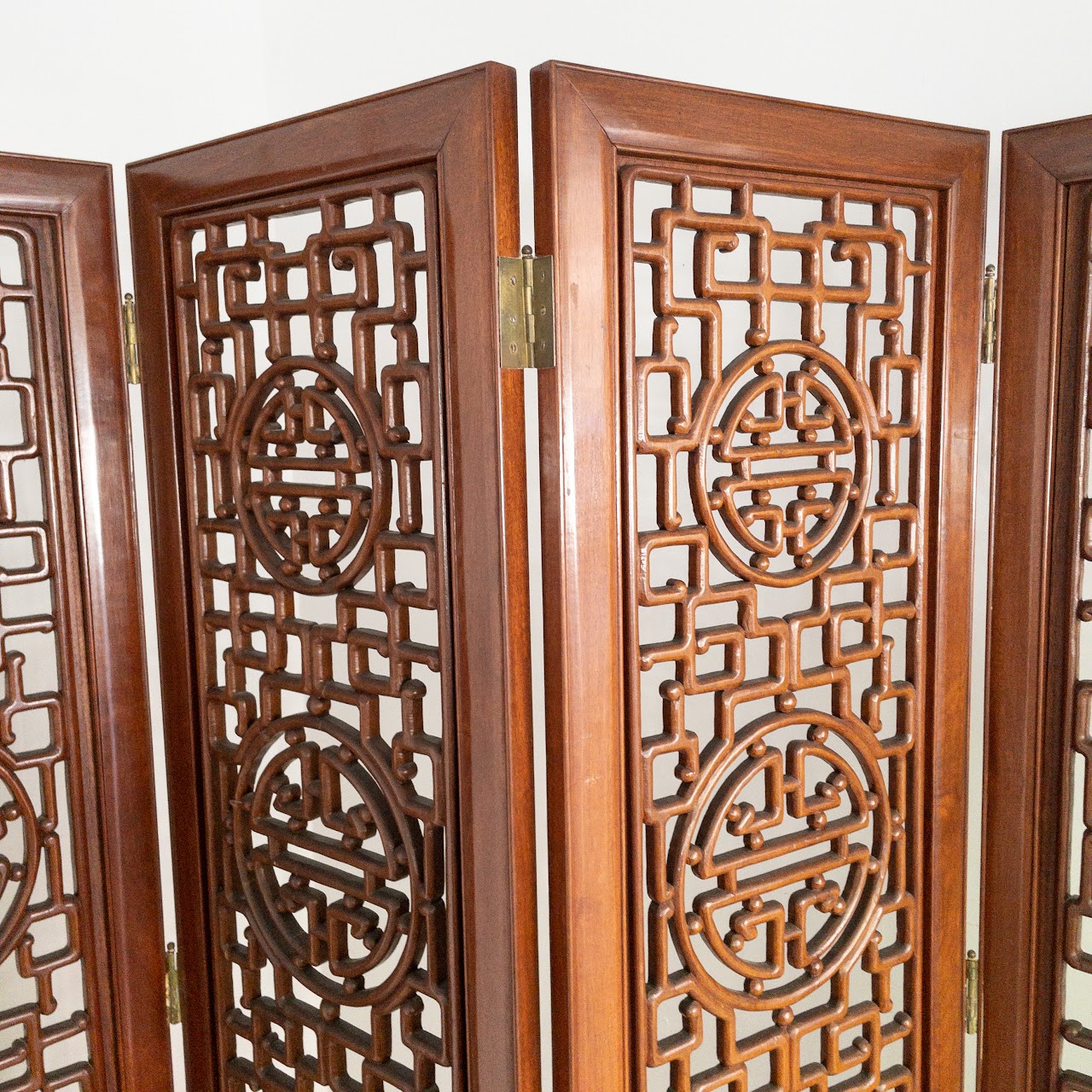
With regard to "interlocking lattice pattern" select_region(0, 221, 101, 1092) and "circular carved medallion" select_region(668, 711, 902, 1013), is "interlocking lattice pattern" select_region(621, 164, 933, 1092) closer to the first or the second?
"circular carved medallion" select_region(668, 711, 902, 1013)

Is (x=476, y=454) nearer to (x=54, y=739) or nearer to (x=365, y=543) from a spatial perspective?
(x=365, y=543)

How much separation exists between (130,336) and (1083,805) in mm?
1197

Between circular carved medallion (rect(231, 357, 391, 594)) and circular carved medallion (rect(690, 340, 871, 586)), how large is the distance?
1.05ft

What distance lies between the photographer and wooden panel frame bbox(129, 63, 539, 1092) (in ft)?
2.98

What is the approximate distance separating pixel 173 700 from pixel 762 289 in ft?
2.69

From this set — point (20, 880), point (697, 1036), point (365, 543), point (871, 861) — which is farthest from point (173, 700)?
point (871, 861)

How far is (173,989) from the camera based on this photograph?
53.4 inches

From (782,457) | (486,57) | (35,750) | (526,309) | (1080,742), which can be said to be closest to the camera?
(526,309)

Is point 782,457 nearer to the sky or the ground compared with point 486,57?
nearer to the ground

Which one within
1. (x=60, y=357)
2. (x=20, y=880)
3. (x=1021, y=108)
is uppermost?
(x=1021, y=108)

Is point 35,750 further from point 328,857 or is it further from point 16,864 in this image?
point 328,857

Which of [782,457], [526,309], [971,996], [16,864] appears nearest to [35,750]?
[16,864]

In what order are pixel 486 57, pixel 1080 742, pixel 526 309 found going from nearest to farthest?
pixel 526 309 < pixel 1080 742 < pixel 486 57

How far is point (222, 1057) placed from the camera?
Result: 1.33m
